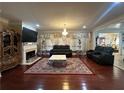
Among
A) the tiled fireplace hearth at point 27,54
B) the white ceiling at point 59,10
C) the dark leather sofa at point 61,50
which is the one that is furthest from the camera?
the dark leather sofa at point 61,50

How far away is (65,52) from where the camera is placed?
37.6 feet

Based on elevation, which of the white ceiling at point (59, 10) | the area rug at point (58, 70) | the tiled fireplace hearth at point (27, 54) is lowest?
the area rug at point (58, 70)

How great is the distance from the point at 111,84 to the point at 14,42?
16.3 ft

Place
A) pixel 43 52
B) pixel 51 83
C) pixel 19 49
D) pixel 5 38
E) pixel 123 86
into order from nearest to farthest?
pixel 123 86, pixel 51 83, pixel 5 38, pixel 19 49, pixel 43 52

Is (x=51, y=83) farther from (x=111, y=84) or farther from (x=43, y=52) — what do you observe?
(x=43, y=52)

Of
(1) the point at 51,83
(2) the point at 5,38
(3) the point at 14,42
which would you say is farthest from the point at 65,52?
(1) the point at 51,83

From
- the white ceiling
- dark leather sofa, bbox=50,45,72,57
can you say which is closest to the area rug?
the white ceiling

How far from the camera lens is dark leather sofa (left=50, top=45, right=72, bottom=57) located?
1128cm

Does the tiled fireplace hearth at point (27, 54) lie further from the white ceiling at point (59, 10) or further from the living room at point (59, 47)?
the white ceiling at point (59, 10)

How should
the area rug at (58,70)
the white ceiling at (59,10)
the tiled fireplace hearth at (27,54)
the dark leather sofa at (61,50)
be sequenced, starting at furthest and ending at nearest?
the dark leather sofa at (61,50)
the tiled fireplace hearth at (27,54)
the area rug at (58,70)
the white ceiling at (59,10)

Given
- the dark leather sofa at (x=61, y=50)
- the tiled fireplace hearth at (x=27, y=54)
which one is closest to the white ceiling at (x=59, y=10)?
the tiled fireplace hearth at (x=27, y=54)

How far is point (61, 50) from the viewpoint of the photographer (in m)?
11.8

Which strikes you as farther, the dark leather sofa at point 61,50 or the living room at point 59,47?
the dark leather sofa at point 61,50

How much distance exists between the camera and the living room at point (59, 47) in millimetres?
4359
